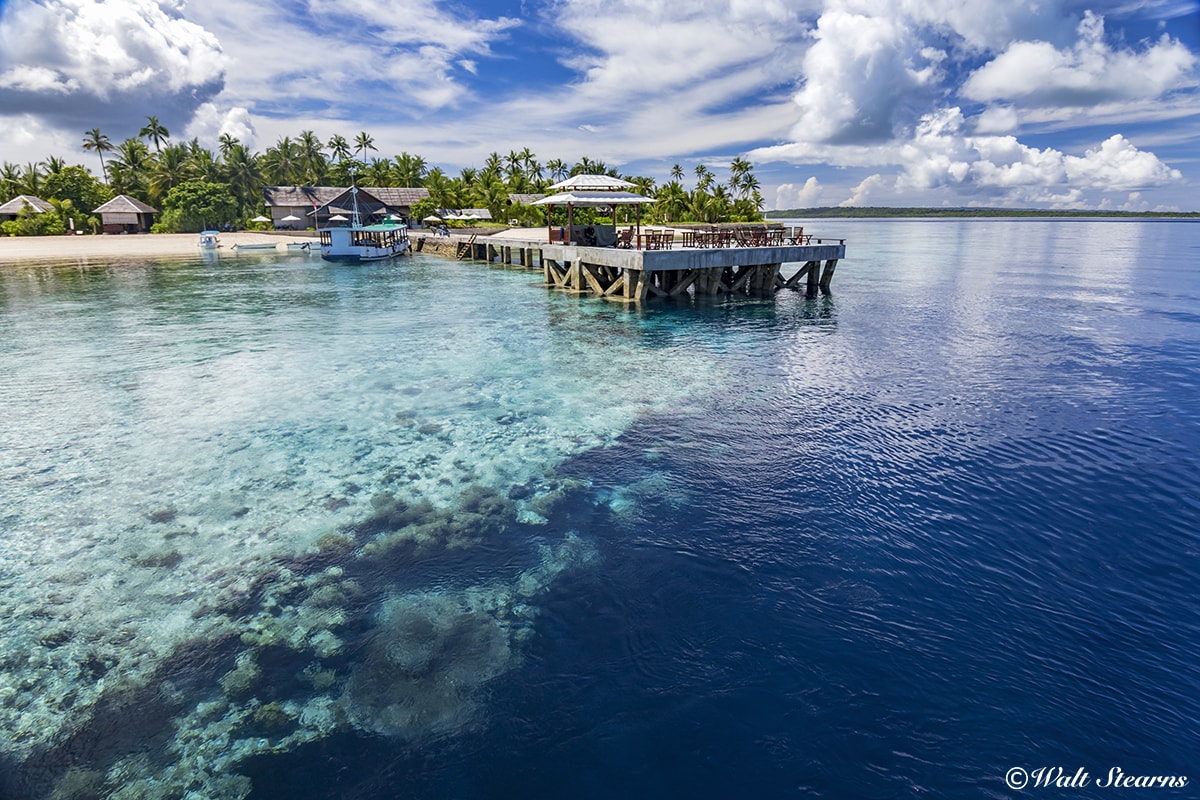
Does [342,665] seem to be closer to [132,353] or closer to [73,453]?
[73,453]

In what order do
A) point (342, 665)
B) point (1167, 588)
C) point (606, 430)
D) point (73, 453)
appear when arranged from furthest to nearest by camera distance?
point (606, 430), point (73, 453), point (1167, 588), point (342, 665)

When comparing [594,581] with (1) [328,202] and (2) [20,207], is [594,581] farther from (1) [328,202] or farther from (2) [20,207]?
(2) [20,207]

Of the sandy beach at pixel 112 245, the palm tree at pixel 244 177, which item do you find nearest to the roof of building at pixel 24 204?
the sandy beach at pixel 112 245

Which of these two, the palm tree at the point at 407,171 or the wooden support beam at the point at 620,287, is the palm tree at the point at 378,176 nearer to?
the palm tree at the point at 407,171

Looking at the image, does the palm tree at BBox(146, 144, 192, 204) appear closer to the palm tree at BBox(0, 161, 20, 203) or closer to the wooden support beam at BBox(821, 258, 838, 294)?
the palm tree at BBox(0, 161, 20, 203)

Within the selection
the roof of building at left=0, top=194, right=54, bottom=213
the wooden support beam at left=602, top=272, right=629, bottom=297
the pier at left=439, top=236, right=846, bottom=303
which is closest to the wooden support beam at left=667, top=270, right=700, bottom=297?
the pier at left=439, top=236, right=846, bottom=303

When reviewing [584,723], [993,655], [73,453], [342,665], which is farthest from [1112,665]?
[73,453]
